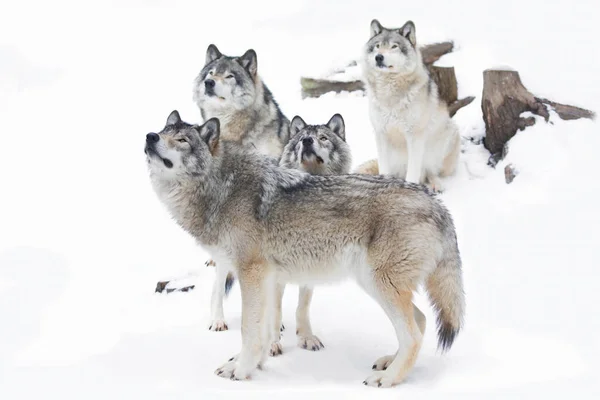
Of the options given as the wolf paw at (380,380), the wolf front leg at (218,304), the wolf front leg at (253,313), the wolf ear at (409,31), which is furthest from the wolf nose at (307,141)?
the wolf ear at (409,31)

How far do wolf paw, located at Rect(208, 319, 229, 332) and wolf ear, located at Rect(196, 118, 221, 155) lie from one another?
1.92 metres

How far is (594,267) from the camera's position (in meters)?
7.92

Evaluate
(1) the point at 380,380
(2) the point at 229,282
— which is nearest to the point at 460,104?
(2) the point at 229,282

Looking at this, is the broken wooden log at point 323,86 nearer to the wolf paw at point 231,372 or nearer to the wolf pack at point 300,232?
the wolf pack at point 300,232

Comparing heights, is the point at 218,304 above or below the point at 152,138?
below

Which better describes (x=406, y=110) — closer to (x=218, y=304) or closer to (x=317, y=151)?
(x=317, y=151)

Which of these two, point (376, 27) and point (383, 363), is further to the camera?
point (376, 27)

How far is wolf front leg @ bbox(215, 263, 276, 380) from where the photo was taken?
6.01 meters

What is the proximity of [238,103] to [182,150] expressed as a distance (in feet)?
9.40

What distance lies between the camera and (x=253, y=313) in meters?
6.02

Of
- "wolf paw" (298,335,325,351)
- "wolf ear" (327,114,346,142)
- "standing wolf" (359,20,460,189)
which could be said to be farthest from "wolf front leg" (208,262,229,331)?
"standing wolf" (359,20,460,189)

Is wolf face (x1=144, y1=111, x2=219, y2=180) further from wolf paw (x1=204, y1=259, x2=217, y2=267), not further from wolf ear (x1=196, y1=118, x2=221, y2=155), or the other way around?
wolf paw (x1=204, y1=259, x2=217, y2=267)

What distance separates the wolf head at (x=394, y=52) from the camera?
35.1 feet

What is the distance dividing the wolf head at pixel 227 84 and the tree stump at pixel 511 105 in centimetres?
404
